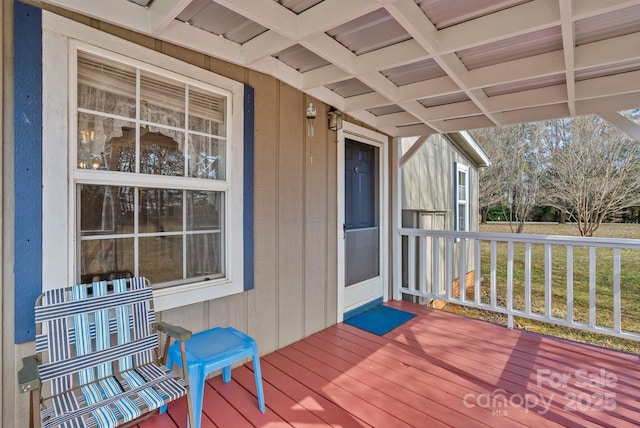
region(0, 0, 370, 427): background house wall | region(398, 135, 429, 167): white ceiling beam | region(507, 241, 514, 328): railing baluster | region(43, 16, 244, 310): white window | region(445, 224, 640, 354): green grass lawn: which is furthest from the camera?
region(445, 224, 640, 354): green grass lawn

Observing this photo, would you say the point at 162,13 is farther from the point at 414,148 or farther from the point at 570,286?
the point at 570,286

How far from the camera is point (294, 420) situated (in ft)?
6.15

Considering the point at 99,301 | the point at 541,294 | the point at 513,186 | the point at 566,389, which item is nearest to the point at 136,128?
the point at 99,301

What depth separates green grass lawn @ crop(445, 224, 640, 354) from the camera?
18.1 ft

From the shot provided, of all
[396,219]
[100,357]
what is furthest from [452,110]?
[100,357]

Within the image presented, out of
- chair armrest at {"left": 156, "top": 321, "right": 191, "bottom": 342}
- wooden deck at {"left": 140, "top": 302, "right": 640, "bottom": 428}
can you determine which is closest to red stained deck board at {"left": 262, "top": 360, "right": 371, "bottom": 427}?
wooden deck at {"left": 140, "top": 302, "right": 640, "bottom": 428}

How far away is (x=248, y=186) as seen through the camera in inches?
97.1

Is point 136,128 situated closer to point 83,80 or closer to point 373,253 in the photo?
point 83,80

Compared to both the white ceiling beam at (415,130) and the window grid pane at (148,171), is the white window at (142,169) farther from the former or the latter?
the white ceiling beam at (415,130)

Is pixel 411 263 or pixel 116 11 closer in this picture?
pixel 116 11

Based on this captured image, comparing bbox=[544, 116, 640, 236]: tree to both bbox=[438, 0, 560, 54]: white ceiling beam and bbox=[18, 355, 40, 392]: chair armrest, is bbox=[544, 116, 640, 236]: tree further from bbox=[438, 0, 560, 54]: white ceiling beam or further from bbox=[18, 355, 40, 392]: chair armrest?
bbox=[18, 355, 40, 392]: chair armrest

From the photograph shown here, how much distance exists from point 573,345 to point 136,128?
403 centimetres

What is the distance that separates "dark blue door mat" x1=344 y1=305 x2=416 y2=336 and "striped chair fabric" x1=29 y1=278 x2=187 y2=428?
2.14 meters

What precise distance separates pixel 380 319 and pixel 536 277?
689cm
